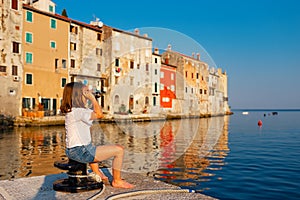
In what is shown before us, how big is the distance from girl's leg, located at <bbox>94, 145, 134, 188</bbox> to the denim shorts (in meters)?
0.11

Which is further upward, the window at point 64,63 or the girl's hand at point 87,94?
the window at point 64,63

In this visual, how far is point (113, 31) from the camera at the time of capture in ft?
147

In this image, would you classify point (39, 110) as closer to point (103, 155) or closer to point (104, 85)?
point (104, 85)

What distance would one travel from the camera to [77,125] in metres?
4.97

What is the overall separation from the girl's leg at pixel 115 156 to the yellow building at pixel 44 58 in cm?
3241

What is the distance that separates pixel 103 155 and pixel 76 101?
1.03m

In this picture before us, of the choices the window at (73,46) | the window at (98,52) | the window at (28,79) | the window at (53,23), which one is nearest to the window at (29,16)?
the window at (53,23)

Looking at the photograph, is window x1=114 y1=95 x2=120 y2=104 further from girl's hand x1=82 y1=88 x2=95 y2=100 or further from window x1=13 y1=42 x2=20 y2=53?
girl's hand x1=82 y1=88 x2=95 y2=100

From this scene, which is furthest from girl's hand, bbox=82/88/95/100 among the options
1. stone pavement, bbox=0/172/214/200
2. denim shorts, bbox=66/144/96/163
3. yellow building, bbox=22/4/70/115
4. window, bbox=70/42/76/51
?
window, bbox=70/42/76/51

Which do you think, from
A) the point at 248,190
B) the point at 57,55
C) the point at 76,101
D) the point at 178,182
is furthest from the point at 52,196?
the point at 57,55

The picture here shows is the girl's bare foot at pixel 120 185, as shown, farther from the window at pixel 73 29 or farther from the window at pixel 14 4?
the window at pixel 73 29

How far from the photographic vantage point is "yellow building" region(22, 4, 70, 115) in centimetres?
3554

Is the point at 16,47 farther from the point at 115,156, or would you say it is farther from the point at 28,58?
the point at 115,156

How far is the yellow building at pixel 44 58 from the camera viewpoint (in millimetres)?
35544
